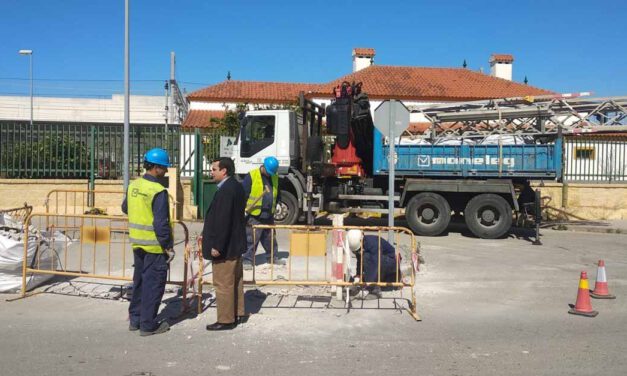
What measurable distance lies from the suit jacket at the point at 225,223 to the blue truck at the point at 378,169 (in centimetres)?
763

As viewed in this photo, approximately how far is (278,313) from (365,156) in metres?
8.38

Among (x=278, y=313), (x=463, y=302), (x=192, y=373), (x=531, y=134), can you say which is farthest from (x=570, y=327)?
(x=531, y=134)

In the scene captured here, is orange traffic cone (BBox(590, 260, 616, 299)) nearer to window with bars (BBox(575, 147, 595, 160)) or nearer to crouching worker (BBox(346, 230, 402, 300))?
crouching worker (BBox(346, 230, 402, 300))

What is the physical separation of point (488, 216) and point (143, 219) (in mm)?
9424

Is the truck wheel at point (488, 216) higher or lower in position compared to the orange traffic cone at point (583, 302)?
higher

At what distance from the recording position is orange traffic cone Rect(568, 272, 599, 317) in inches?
258

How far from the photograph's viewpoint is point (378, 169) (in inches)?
540

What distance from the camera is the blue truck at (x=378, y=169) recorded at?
13.0m

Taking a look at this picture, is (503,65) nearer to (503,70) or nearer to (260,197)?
(503,70)

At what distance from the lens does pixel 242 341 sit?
218 inches

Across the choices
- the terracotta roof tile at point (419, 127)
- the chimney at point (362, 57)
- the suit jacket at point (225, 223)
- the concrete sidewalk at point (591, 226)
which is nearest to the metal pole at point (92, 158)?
the terracotta roof tile at point (419, 127)

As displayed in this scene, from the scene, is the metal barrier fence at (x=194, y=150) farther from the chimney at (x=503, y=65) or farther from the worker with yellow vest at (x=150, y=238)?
the chimney at (x=503, y=65)

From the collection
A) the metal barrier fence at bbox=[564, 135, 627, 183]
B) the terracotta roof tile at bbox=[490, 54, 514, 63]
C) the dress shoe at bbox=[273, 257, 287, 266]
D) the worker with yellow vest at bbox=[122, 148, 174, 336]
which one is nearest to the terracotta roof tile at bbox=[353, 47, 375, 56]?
the terracotta roof tile at bbox=[490, 54, 514, 63]

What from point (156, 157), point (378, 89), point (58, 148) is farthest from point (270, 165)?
point (378, 89)
